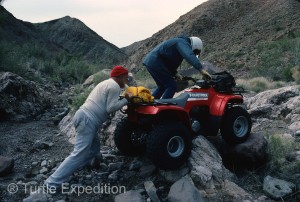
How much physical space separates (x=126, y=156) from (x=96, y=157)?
0.53 meters

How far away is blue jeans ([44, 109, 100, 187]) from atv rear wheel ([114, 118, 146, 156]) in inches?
27.6

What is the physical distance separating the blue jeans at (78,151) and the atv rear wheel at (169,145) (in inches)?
32.3

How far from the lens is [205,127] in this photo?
702 cm

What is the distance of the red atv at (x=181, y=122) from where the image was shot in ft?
19.6

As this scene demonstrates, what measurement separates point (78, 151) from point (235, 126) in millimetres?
2650

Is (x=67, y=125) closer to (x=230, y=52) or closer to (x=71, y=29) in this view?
(x=230, y=52)

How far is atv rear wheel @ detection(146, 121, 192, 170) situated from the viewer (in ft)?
19.4

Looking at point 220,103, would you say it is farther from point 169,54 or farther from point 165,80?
point 169,54

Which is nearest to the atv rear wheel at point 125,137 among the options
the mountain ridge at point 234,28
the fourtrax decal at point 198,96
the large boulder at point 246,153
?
the fourtrax decal at point 198,96

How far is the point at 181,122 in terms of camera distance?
20.9ft

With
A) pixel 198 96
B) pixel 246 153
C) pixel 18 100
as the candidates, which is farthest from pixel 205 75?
pixel 18 100

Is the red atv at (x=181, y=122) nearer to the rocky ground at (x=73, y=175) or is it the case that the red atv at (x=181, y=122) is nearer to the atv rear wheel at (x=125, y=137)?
the atv rear wheel at (x=125, y=137)

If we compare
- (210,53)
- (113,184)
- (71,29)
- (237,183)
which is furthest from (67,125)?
(71,29)

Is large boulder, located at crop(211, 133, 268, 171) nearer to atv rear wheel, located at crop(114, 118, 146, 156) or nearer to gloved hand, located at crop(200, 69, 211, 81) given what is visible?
gloved hand, located at crop(200, 69, 211, 81)
